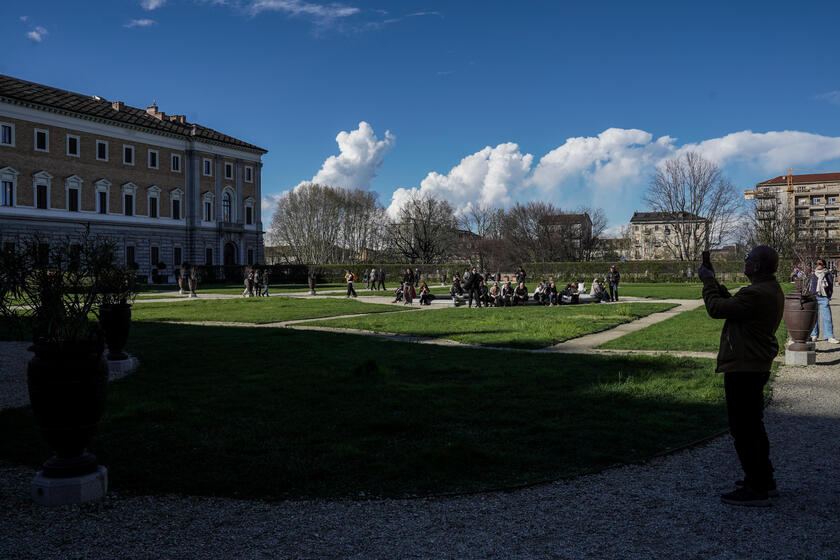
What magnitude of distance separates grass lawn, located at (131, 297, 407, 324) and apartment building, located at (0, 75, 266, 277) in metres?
26.0

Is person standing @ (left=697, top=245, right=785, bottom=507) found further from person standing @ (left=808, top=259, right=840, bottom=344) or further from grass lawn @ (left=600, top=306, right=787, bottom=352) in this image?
person standing @ (left=808, top=259, right=840, bottom=344)

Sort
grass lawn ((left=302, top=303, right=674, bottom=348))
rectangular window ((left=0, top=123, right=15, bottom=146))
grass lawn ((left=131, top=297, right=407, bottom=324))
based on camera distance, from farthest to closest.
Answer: rectangular window ((left=0, top=123, right=15, bottom=146))
grass lawn ((left=131, top=297, right=407, bottom=324))
grass lawn ((left=302, top=303, right=674, bottom=348))

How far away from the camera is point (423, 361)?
10945 millimetres

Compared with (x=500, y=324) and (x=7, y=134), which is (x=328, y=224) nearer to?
(x=7, y=134)

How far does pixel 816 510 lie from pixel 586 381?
4.64 meters

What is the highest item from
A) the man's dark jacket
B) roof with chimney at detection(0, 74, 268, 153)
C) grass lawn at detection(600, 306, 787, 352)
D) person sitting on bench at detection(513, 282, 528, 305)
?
roof with chimney at detection(0, 74, 268, 153)

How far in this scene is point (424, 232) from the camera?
268 feet

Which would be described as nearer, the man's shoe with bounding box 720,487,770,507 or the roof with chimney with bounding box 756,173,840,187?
the man's shoe with bounding box 720,487,770,507

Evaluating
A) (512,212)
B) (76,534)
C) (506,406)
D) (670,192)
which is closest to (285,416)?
(506,406)

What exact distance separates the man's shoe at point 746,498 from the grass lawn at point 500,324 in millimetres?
8528

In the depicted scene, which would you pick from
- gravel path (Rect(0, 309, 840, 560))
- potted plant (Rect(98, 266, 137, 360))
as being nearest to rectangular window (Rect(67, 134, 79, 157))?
potted plant (Rect(98, 266, 137, 360))

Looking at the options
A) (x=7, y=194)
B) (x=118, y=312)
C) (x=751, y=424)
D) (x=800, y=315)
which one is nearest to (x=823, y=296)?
(x=800, y=315)

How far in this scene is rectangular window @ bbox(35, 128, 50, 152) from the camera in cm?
5209

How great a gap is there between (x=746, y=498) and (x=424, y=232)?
3050 inches
